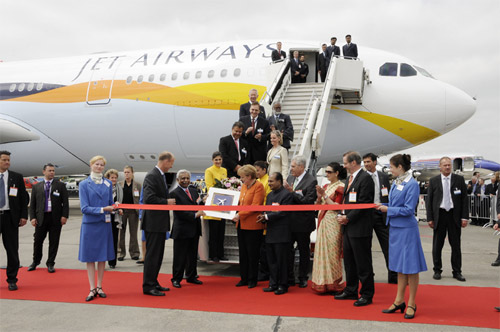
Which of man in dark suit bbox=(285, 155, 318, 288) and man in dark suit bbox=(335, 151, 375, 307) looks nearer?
man in dark suit bbox=(335, 151, 375, 307)

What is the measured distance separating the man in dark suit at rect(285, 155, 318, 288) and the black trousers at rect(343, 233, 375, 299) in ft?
2.28

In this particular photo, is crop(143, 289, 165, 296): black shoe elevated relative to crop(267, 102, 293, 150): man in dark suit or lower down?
lower down

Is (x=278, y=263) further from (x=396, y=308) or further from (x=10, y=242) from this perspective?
(x=10, y=242)

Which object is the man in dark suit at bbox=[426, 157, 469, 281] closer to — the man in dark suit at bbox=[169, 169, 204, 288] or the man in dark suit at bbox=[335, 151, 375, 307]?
the man in dark suit at bbox=[335, 151, 375, 307]

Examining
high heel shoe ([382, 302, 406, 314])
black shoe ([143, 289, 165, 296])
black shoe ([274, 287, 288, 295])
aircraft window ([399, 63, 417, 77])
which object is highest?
aircraft window ([399, 63, 417, 77])

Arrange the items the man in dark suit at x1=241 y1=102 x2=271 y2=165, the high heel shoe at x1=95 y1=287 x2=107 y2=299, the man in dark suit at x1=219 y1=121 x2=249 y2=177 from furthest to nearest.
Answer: the man in dark suit at x1=241 y1=102 x2=271 y2=165 → the man in dark suit at x1=219 y1=121 x2=249 y2=177 → the high heel shoe at x1=95 y1=287 x2=107 y2=299

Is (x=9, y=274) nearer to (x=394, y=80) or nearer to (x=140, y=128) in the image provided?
(x=140, y=128)

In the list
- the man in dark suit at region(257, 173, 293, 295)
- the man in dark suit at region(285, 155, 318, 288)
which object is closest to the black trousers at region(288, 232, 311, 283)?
the man in dark suit at region(285, 155, 318, 288)

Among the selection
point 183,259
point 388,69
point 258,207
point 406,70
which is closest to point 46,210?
point 183,259

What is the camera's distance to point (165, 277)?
20.2 ft

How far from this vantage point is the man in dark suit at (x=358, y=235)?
471 centimetres

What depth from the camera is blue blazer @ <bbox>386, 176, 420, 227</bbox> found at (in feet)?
14.0

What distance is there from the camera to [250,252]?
18.2 ft

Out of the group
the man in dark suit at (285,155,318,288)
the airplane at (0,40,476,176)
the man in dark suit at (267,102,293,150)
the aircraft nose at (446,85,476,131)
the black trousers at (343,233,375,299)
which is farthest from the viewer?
the aircraft nose at (446,85,476,131)
